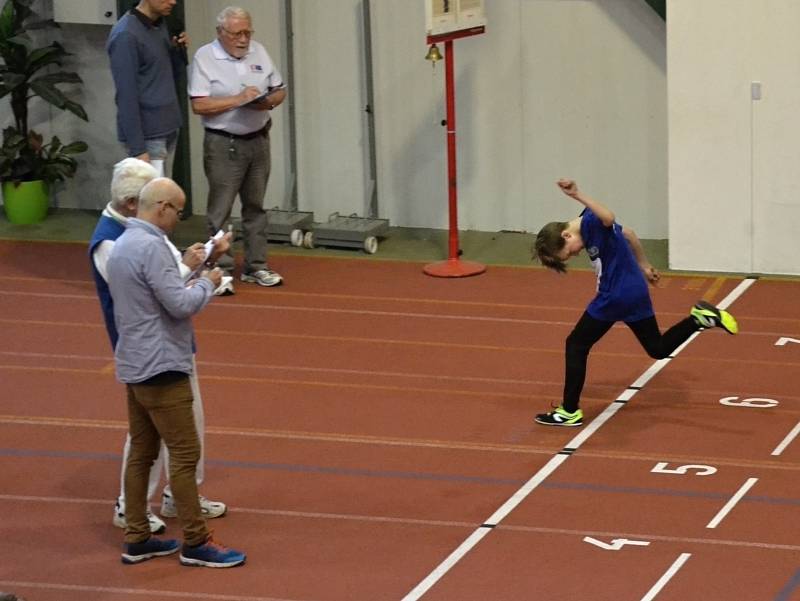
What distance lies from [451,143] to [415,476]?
14.0ft

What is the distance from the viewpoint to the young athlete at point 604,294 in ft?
28.4

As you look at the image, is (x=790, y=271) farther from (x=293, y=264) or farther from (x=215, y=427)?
(x=215, y=427)

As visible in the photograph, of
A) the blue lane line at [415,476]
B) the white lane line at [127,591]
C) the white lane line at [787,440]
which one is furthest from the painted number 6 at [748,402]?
the white lane line at [127,591]

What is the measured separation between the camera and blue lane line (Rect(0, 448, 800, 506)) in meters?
7.96

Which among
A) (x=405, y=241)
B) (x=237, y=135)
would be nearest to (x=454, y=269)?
(x=405, y=241)

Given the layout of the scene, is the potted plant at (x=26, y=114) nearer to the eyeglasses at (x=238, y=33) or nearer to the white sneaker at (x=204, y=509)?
the eyeglasses at (x=238, y=33)

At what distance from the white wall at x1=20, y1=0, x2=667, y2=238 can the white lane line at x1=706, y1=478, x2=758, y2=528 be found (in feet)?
16.4

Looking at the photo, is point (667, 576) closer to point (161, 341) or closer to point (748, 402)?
point (161, 341)

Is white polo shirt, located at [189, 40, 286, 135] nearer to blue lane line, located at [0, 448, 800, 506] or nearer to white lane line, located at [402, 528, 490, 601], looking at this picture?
blue lane line, located at [0, 448, 800, 506]

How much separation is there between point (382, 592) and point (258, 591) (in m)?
0.52

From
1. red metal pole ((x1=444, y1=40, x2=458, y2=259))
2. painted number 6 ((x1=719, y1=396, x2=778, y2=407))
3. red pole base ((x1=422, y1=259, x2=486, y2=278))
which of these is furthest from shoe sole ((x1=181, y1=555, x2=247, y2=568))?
red metal pole ((x1=444, y1=40, x2=458, y2=259))

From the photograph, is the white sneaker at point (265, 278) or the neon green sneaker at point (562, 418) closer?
the neon green sneaker at point (562, 418)

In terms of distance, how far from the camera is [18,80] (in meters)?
13.5

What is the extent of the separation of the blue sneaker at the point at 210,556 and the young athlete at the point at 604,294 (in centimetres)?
232
